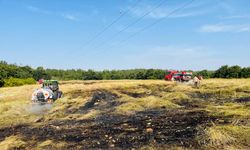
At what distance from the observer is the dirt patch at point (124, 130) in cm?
1158

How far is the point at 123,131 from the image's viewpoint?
13562 mm

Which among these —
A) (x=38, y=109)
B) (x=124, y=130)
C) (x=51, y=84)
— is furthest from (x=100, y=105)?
(x=51, y=84)

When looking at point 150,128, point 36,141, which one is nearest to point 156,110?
point 150,128

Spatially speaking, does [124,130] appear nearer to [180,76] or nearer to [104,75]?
[180,76]

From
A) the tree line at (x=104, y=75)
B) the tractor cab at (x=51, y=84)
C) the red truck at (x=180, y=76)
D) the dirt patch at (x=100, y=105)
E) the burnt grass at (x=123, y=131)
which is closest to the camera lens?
the burnt grass at (x=123, y=131)

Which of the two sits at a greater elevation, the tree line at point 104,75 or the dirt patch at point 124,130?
the tree line at point 104,75

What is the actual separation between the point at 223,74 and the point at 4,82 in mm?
50449

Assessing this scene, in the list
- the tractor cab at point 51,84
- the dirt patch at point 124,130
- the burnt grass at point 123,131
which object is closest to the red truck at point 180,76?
the tractor cab at point 51,84

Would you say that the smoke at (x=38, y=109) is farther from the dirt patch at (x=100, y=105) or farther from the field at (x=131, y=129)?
the dirt patch at (x=100, y=105)

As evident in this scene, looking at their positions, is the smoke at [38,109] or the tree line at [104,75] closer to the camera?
the smoke at [38,109]

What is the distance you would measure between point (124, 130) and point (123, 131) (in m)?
0.20

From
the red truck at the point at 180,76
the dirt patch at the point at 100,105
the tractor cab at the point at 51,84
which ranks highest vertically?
the red truck at the point at 180,76

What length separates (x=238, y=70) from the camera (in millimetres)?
68812

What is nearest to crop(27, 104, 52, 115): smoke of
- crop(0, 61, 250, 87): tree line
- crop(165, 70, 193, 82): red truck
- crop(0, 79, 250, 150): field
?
crop(0, 79, 250, 150): field
